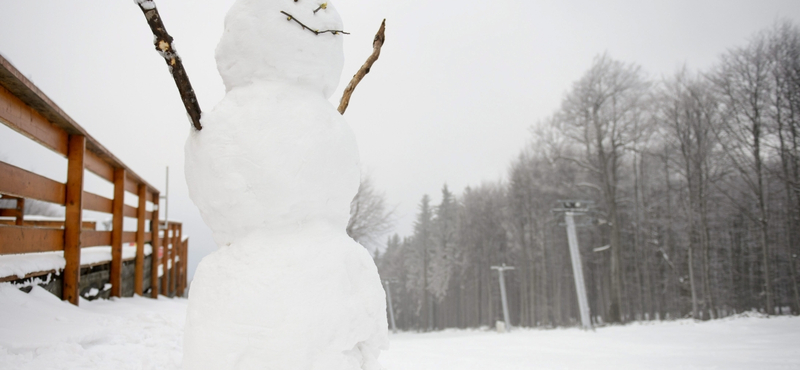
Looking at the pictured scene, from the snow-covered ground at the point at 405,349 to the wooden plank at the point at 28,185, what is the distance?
1.89 ft

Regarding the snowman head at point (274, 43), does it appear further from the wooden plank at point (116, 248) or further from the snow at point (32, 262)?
the wooden plank at point (116, 248)

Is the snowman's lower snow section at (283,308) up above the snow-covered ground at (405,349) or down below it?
above

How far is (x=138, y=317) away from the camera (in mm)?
3227

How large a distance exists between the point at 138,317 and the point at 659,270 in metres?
24.5

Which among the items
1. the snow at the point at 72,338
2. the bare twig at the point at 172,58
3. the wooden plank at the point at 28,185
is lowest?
the snow at the point at 72,338

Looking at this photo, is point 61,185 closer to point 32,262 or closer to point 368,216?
point 32,262

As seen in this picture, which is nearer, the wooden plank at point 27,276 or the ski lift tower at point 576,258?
the wooden plank at point 27,276

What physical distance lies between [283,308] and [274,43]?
115 centimetres

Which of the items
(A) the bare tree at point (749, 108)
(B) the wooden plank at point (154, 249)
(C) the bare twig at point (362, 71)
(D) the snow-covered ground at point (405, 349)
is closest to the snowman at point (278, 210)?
(C) the bare twig at point (362, 71)

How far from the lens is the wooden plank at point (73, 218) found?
2.96 metres

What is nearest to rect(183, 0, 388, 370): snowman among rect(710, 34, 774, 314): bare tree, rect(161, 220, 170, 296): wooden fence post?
rect(161, 220, 170, 296): wooden fence post

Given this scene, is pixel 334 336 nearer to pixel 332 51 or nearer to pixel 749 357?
pixel 332 51

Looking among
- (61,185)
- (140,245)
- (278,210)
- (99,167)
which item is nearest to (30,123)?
(61,185)

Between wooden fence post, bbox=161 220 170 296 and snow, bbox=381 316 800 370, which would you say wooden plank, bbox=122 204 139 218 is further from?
snow, bbox=381 316 800 370
